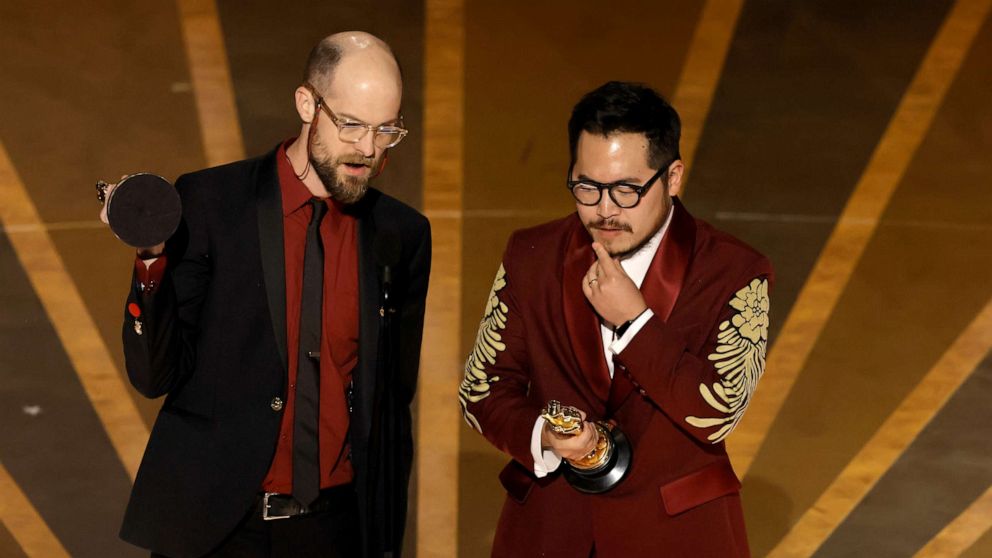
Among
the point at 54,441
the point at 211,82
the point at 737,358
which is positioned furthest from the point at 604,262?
the point at 211,82

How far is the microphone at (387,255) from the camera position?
293 centimetres

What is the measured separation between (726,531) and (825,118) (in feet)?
9.93

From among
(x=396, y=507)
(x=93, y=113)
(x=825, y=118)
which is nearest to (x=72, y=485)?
(x=93, y=113)

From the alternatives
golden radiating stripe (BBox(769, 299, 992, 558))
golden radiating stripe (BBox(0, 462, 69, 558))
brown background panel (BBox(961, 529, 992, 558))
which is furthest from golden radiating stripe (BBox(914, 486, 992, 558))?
golden radiating stripe (BBox(0, 462, 69, 558))

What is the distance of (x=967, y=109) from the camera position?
214 inches

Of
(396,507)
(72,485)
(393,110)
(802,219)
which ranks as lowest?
(72,485)

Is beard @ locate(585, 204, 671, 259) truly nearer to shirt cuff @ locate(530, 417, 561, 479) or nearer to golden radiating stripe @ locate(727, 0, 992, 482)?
shirt cuff @ locate(530, 417, 561, 479)

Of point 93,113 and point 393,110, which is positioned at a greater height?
point 393,110

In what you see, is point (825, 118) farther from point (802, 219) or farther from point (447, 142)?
point (447, 142)

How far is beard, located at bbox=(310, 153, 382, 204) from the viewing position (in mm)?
2918

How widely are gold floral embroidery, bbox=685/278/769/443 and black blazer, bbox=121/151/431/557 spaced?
663 millimetres

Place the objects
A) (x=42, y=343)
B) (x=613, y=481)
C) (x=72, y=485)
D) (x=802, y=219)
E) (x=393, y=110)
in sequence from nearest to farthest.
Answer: (x=613, y=481), (x=393, y=110), (x=72, y=485), (x=42, y=343), (x=802, y=219)

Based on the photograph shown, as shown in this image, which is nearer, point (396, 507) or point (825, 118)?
point (396, 507)

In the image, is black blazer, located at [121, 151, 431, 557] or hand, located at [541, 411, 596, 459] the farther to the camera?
black blazer, located at [121, 151, 431, 557]
